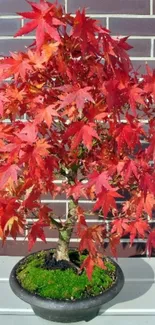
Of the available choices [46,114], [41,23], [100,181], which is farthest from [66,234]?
[41,23]

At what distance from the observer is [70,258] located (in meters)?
1.48

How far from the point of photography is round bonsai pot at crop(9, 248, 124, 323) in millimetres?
1237

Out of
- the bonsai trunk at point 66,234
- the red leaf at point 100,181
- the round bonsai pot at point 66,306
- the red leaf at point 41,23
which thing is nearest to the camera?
the red leaf at point 41,23

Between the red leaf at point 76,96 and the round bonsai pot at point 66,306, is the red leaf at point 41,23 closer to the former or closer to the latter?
the red leaf at point 76,96

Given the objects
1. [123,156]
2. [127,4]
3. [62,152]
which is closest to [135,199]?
[123,156]

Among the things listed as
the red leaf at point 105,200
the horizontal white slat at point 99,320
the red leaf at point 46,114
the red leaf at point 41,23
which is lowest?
the horizontal white slat at point 99,320

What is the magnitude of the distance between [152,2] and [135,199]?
0.80 m

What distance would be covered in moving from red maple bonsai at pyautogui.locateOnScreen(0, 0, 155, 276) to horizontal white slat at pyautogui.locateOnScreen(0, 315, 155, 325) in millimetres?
Result: 186

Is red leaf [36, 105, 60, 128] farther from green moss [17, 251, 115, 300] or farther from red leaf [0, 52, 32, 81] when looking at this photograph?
green moss [17, 251, 115, 300]

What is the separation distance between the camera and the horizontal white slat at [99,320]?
4.30 ft

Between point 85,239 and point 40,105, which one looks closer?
point 40,105

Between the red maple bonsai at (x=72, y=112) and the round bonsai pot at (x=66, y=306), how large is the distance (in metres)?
0.09

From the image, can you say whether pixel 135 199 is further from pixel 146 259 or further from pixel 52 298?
pixel 146 259

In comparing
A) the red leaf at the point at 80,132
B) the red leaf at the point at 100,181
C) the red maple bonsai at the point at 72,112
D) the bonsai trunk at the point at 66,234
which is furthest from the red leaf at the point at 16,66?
the bonsai trunk at the point at 66,234
